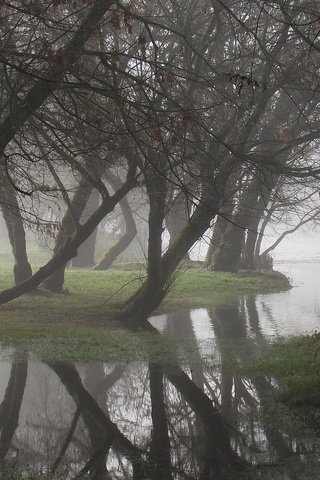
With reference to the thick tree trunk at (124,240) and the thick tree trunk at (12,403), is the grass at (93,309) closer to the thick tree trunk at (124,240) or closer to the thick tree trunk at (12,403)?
the thick tree trunk at (12,403)

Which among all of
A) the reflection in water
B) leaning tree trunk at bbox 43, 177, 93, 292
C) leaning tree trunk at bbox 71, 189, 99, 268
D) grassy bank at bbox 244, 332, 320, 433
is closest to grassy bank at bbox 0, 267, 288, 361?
leaning tree trunk at bbox 43, 177, 93, 292

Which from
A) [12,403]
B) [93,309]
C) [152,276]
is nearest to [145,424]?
[12,403]

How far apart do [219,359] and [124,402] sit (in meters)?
3.17

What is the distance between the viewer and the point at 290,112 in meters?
16.9

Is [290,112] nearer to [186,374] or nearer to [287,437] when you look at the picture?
[186,374]

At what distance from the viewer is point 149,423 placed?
6.67 m

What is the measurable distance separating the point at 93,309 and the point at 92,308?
0.19 metres

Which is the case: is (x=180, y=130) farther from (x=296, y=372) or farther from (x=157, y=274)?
(x=157, y=274)

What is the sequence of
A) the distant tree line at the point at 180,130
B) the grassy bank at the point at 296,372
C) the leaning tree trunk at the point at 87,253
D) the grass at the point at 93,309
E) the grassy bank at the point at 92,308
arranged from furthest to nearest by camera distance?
1. the leaning tree trunk at the point at 87,253
2. the grassy bank at the point at 92,308
3. the grass at the point at 93,309
4. the distant tree line at the point at 180,130
5. the grassy bank at the point at 296,372

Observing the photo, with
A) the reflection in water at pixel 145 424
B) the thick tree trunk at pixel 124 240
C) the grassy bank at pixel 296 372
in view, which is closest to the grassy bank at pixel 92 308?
the reflection in water at pixel 145 424

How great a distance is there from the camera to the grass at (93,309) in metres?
11.3

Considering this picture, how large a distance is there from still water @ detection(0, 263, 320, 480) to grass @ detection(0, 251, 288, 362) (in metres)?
1.07

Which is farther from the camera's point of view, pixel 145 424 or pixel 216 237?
pixel 216 237

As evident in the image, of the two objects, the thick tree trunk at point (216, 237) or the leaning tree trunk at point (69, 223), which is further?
the thick tree trunk at point (216, 237)
